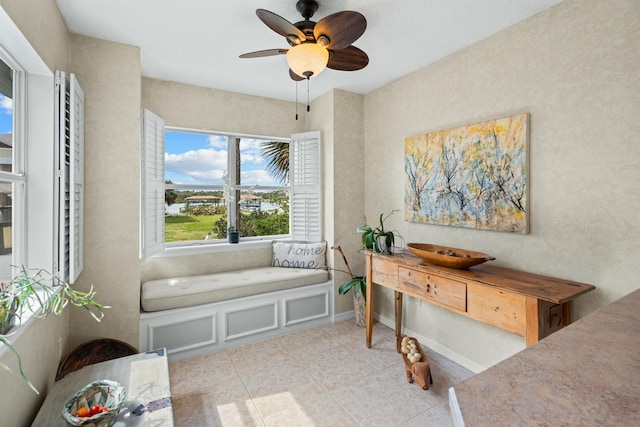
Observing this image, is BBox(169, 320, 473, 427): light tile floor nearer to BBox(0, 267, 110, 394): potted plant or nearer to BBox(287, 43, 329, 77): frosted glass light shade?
BBox(0, 267, 110, 394): potted plant

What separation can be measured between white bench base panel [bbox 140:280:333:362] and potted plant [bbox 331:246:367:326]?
28 centimetres

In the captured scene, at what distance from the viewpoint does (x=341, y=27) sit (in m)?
1.68

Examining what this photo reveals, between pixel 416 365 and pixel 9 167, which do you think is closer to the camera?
pixel 9 167

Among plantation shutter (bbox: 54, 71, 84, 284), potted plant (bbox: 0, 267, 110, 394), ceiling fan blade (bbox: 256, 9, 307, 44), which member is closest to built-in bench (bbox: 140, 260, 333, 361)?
plantation shutter (bbox: 54, 71, 84, 284)

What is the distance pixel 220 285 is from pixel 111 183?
4.15 ft

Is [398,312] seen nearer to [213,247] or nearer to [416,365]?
[416,365]

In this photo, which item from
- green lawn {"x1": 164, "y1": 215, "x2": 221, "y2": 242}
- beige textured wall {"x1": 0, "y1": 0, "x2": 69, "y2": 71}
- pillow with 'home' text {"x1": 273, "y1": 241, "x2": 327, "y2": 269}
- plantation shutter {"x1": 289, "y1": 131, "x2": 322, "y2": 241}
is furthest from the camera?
plantation shutter {"x1": 289, "y1": 131, "x2": 322, "y2": 241}

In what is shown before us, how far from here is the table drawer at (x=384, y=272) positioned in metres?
2.54

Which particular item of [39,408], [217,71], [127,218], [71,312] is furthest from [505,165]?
[71,312]

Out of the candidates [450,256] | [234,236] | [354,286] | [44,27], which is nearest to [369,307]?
[354,286]

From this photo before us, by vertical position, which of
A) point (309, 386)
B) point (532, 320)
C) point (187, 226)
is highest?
point (187, 226)

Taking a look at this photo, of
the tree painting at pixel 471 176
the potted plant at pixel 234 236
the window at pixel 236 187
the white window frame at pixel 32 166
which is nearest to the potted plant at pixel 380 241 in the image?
the tree painting at pixel 471 176

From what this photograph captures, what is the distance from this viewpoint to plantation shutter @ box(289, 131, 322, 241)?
365 centimetres

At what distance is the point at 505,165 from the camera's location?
2.21 m
